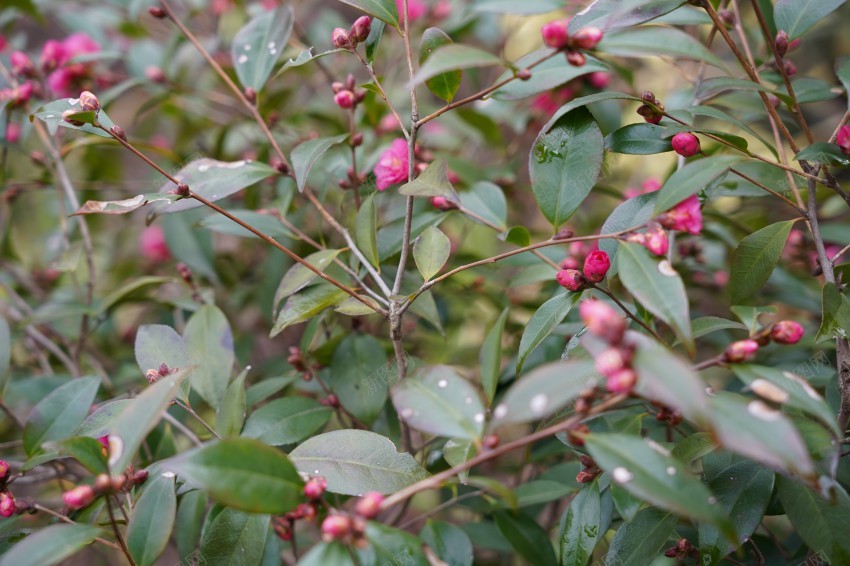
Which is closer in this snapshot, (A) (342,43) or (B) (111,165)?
(A) (342,43)

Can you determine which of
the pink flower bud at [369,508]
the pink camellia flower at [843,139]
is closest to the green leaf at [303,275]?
the pink flower bud at [369,508]

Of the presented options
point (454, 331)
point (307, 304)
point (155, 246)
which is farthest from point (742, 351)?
point (155, 246)

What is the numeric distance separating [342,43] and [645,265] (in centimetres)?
42

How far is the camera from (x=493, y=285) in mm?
1276

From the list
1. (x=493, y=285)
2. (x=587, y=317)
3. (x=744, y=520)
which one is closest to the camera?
(x=587, y=317)

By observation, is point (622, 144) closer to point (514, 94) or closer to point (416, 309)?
point (514, 94)

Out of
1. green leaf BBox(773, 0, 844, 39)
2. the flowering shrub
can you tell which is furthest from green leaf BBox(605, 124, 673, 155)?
green leaf BBox(773, 0, 844, 39)

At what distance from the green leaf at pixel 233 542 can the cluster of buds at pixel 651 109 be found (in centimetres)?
59

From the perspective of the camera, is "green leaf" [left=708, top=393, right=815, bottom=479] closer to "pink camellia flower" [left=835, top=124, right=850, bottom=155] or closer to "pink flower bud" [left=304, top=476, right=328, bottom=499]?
"pink flower bud" [left=304, top=476, right=328, bottom=499]

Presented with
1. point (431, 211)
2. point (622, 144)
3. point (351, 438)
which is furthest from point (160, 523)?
point (622, 144)

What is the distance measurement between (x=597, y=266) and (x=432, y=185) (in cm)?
19

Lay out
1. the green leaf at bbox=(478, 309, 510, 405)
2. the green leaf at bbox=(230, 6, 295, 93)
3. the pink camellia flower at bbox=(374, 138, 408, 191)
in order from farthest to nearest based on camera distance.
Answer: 1. the green leaf at bbox=(230, 6, 295, 93)
2. the pink camellia flower at bbox=(374, 138, 408, 191)
3. the green leaf at bbox=(478, 309, 510, 405)

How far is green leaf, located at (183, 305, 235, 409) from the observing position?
2.79ft

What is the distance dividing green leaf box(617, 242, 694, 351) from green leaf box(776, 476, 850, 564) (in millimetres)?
208
